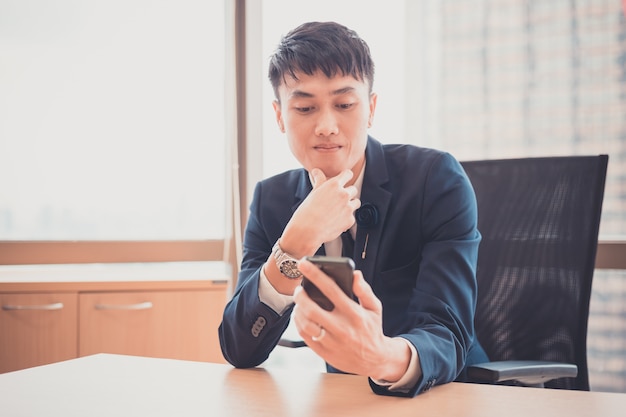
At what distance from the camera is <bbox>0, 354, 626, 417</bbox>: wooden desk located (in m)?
0.82

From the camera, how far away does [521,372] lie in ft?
3.95

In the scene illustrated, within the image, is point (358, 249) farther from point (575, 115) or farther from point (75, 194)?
point (75, 194)

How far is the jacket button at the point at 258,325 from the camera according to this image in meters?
1.17

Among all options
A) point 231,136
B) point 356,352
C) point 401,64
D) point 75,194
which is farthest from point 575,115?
point 75,194

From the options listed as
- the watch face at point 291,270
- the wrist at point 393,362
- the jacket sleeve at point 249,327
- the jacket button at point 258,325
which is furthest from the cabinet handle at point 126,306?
the wrist at point 393,362

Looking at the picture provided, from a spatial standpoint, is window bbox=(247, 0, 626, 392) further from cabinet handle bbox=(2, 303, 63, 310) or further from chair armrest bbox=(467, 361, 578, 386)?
chair armrest bbox=(467, 361, 578, 386)

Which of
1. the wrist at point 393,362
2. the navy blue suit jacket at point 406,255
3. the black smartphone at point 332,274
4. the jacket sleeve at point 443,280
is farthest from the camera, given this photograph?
the navy blue suit jacket at point 406,255

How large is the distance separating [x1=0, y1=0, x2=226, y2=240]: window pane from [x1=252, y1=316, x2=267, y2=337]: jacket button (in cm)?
169

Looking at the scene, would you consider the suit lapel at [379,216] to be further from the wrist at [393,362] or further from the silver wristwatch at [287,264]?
the wrist at [393,362]

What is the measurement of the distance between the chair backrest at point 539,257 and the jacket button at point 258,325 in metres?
0.62

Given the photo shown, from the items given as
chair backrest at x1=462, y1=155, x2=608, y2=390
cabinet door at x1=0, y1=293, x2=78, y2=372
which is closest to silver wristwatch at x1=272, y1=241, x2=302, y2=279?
chair backrest at x1=462, y1=155, x2=608, y2=390

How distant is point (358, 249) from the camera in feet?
4.26

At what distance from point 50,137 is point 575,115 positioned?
7.43 feet

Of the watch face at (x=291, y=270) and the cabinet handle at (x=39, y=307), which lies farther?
the cabinet handle at (x=39, y=307)
